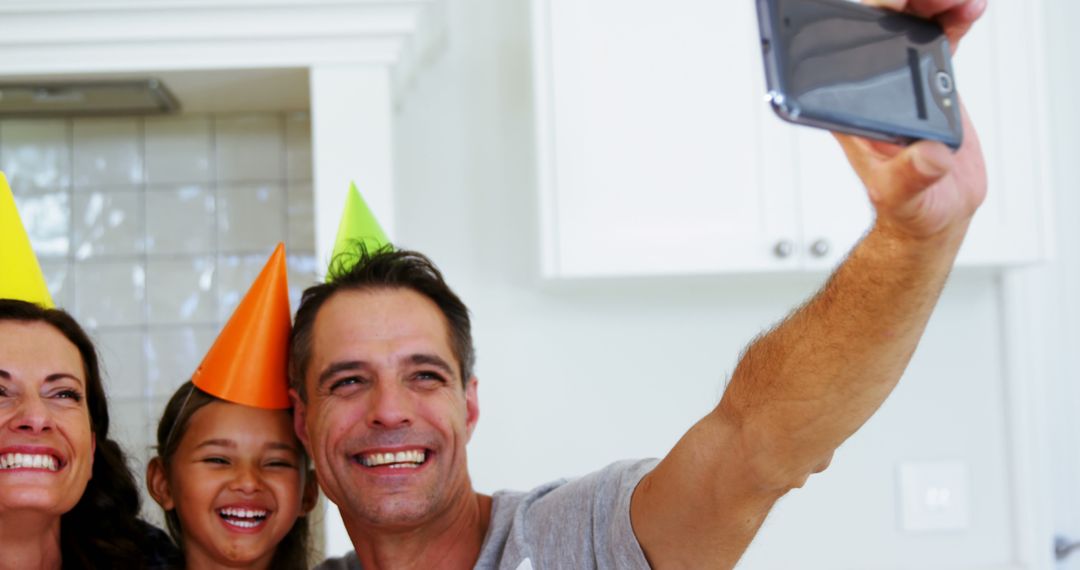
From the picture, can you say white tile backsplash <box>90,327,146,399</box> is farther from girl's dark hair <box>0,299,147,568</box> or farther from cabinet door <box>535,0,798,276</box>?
cabinet door <box>535,0,798,276</box>

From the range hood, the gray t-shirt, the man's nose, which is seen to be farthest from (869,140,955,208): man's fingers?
the range hood

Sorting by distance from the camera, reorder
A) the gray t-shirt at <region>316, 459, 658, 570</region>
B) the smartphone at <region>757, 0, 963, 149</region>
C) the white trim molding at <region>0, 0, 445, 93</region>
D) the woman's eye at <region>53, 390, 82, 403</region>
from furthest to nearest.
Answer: the white trim molding at <region>0, 0, 445, 93</region> → the woman's eye at <region>53, 390, 82, 403</region> → the gray t-shirt at <region>316, 459, 658, 570</region> → the smartphone at <region>757, 0, 963, 149</region>

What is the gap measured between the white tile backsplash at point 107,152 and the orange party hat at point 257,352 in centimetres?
84

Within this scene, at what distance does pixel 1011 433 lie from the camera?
2.29m

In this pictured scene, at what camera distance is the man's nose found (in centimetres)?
137

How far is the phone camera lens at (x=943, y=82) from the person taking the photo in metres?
0.79

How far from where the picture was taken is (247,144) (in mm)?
2316

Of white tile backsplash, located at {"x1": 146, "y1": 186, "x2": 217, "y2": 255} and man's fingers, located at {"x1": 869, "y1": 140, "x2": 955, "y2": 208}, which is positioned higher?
white tile backsplash, located at {"x1": 146, "y1": 186, "x2": 217, "y2": 255}

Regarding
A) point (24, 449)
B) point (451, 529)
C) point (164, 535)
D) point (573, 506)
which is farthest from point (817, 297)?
point (164, 535)

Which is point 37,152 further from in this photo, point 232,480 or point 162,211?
point 232,480

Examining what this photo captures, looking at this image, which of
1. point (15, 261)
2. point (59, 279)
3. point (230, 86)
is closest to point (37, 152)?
point (59, 279)

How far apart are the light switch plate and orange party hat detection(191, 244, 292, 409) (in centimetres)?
125

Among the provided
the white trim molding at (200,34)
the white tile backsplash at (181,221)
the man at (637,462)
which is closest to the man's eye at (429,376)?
the man at (637,462)

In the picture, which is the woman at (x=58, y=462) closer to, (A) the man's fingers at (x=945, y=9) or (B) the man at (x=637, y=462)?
(B) the man at (x=637, y=462)
